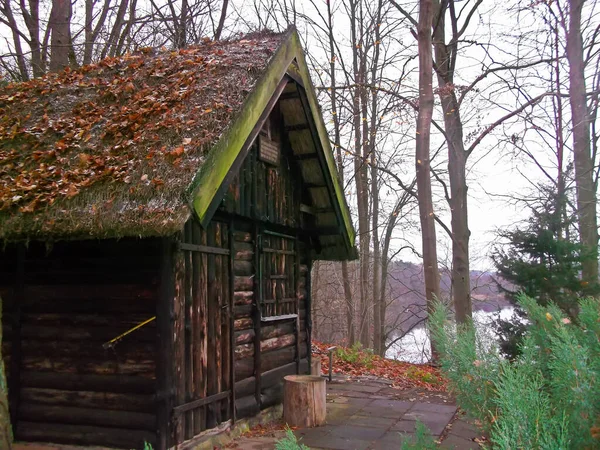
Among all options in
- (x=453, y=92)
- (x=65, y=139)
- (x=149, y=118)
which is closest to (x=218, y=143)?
(x=149, y=118)

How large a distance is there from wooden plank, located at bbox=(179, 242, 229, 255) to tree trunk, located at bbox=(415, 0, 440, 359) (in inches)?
270

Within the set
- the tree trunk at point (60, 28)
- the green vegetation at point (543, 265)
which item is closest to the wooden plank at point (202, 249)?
the green vegetation at point (543, 265)

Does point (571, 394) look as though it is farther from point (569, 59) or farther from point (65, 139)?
point (569, 59)

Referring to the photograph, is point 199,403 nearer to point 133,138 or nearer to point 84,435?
point 84,435

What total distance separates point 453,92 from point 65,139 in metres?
10.6

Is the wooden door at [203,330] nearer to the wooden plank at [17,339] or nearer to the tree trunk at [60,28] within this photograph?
the wooden plank at [17,339]

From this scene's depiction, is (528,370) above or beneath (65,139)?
beneath

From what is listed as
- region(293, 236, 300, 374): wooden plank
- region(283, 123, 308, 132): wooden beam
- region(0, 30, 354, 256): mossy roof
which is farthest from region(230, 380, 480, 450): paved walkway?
region(283, 123, 308, 132): wooden beam

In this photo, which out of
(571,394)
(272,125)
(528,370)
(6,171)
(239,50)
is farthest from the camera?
(272,125)

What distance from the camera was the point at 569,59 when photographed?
13781 mm

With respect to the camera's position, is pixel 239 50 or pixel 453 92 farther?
pixel 453 92

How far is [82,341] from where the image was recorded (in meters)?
6.13

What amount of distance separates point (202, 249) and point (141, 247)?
75 centimetres

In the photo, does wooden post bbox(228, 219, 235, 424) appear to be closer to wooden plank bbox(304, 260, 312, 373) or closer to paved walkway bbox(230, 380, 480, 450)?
paved walkway bbox(230, 380, 480, 450)
